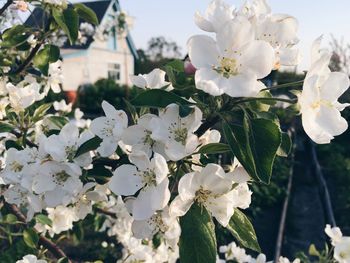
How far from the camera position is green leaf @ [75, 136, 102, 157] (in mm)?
1216

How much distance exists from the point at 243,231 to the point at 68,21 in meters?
1.26

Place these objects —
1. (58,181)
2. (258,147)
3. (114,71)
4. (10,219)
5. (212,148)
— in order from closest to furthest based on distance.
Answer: (258,147)
(212,148)
(58,181)
(10,219)
(114,71)

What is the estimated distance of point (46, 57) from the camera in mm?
2094

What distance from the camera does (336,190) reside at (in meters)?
7.04

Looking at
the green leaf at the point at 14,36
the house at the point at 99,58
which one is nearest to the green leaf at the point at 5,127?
the green leaf at the point at 14,36

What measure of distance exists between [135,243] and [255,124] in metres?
1.56

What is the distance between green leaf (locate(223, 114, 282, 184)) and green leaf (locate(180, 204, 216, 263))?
183 mm

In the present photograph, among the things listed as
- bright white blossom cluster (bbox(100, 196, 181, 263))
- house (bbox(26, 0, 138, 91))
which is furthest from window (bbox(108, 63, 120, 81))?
bright white blossom cluster (bbox(100, 196, 181, 263))

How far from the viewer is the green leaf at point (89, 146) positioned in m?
1.22

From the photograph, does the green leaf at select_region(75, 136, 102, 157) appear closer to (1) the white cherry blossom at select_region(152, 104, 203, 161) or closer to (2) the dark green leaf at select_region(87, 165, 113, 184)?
(2) the dark green leaf at select_region(87, 165, 113, 184)

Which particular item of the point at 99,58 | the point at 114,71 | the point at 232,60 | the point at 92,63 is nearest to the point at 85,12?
the point at 232,60

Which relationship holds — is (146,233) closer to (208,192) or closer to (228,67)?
(208,192)

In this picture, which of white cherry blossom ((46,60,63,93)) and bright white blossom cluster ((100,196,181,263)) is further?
white cherry blossom ((46,60,63,93))

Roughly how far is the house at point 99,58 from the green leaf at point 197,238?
1355 cm
